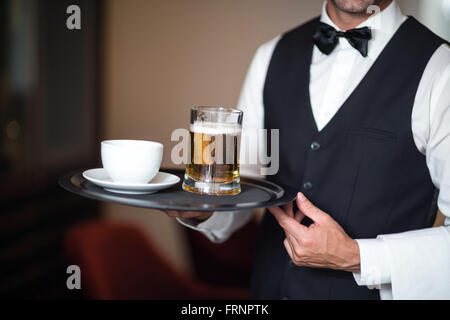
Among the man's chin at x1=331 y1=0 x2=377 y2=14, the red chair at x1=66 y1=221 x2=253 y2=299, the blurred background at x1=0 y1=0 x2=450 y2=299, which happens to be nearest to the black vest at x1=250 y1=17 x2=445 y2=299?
the man's chin at x1=331 y1=0 x2=377 y2=14

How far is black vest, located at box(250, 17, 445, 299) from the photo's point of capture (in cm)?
135

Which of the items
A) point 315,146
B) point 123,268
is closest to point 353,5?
point 315,146

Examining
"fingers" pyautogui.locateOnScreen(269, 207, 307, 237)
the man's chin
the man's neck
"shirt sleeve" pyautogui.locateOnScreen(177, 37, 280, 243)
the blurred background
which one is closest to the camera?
"fingers" pyautogui.locateOnScreen(269, 207, 307, 237)

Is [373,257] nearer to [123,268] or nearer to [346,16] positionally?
[346,16]

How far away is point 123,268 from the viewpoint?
7.65 feet

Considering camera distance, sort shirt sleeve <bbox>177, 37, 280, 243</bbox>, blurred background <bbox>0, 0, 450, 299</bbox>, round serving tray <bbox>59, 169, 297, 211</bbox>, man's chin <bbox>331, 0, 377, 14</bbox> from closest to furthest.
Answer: round serving tray <bbox>59, 169, 297, 211</bbox> → man's chin <bbox>331, 0, 377, 14</bbox> → shirt sleeve <bbox>177, 37, 280, 243</bbox> → blurred background <bbox>0, 0, 450, 299</bbox>

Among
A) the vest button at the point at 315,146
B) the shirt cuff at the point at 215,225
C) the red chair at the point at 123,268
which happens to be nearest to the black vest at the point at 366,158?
the vest button at the point at 315,146

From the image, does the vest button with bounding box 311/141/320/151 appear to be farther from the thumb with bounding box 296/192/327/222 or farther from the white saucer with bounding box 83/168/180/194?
the white saucer with bounding box 83/168/180/194

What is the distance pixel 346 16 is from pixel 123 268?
1469 mm

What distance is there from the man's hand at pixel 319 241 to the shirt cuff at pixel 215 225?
333mm

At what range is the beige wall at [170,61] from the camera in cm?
341

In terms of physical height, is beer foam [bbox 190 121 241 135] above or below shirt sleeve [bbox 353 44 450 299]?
above

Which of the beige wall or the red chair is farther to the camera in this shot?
the beige wall
